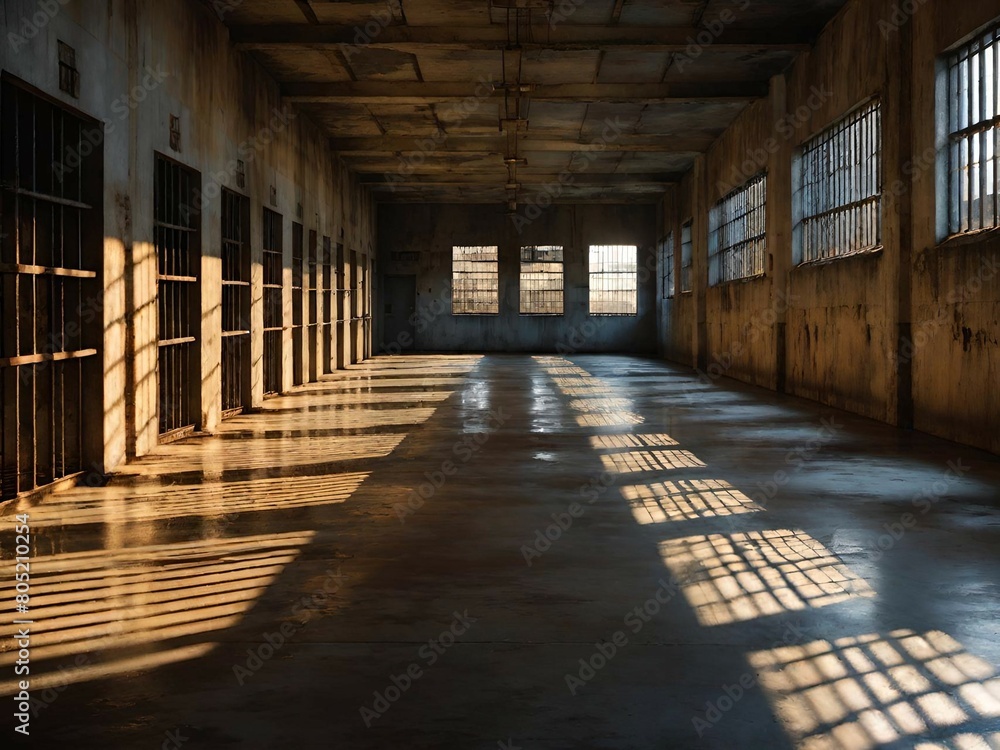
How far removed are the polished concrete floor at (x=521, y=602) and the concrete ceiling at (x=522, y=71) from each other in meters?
7.00

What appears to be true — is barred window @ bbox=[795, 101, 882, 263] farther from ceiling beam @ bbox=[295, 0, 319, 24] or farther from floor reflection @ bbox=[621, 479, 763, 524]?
ceiling beam @ bbox=[295, 0, 319, 24]

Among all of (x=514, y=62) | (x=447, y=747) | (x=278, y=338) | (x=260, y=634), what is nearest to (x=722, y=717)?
(x=447, y=747)

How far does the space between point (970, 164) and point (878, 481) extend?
412cm

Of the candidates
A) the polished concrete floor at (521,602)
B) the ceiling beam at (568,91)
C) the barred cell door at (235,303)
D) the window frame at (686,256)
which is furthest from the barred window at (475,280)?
the polished concrete floor at (521,602)

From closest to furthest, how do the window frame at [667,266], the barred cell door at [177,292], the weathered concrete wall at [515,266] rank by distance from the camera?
the barred cell door at [177,292] → the window frame at [667,266] → the weathered concrete wall at [515,266]

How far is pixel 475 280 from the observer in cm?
3453

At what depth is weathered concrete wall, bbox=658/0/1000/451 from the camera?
9.85 m

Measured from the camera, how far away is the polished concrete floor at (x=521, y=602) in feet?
10.5

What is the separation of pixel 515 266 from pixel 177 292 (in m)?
23.2

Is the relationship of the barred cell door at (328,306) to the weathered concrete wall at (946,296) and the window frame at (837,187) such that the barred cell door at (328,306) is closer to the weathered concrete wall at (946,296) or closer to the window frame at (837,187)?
the window frame at (837,187)

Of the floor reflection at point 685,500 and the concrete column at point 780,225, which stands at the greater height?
the concrete column at point 780,225

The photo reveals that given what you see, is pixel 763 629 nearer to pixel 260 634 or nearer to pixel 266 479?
pixel 260 634

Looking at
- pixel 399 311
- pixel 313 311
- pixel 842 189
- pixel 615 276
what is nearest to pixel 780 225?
pixel 842 189

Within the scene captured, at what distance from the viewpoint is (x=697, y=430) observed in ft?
37.7
